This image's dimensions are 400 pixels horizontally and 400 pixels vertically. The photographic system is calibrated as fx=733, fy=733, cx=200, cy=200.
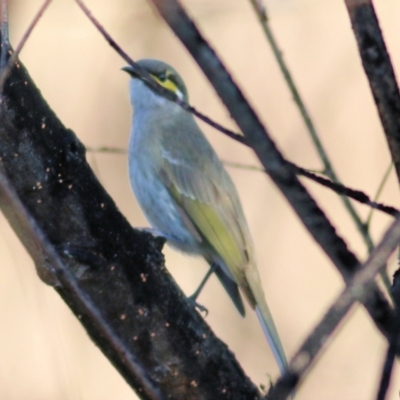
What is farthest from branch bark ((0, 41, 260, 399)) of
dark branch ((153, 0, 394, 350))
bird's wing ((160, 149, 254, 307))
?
bird's wing ((160, 149, 254, 307))

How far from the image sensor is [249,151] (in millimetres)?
3529

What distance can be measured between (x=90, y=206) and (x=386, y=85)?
0.52 metres

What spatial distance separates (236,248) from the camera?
2600 mm

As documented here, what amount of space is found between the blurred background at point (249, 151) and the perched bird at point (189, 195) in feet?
1.07

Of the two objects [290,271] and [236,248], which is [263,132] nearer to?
[236,248]

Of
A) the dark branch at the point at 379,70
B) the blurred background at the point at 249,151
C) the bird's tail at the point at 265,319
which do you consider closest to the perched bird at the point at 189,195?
the bird's tail at the point at 265,319

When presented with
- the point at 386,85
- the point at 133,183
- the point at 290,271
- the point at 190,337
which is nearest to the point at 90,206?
the point at 190,337

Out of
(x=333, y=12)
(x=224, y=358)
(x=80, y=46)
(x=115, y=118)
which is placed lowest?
(x=224, y=358)

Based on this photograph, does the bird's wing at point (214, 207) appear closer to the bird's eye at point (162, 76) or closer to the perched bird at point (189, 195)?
the perched bird at point (189, 195)

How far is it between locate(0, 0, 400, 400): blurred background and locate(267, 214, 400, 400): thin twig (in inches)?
98.8

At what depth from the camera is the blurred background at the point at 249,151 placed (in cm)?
325

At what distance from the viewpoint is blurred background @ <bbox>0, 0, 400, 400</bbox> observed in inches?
128

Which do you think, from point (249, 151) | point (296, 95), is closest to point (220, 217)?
point (249, 151)

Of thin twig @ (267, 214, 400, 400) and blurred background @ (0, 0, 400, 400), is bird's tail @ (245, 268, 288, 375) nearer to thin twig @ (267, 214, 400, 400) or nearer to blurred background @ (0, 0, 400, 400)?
blurred background @ (0, 0, 400, 400)
